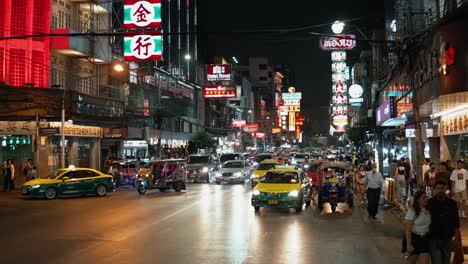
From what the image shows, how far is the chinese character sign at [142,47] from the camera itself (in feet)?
98.3

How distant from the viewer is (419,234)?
306 inches

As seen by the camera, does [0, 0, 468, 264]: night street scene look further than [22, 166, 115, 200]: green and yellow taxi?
No

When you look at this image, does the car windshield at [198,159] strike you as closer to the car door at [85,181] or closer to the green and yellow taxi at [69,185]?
the green and yellow taxi at [69,185]

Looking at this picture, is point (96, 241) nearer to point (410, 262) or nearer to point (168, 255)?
point (168, 255)

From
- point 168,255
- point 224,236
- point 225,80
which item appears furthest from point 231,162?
point 225,80

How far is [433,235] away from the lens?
7645mm

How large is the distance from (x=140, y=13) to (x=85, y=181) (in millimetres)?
9742

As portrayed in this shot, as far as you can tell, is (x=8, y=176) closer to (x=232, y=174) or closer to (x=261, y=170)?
(x=232, y=174)

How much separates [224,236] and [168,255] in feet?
9.12

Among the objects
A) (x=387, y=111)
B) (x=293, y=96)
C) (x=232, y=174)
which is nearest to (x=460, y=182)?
(x=387, y=111)

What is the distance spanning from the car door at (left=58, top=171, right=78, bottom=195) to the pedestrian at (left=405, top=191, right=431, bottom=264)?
843 inches

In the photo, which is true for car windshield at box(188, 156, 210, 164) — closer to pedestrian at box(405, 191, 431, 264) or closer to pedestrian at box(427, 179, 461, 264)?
pedestrian at box(405, 191, 431, 264)

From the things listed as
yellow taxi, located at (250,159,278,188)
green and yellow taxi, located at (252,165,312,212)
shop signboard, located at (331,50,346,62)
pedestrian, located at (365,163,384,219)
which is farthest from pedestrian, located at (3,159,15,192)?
shop signboard, located at (331,50,346,62)

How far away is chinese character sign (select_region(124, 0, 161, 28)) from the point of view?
1176 inches
